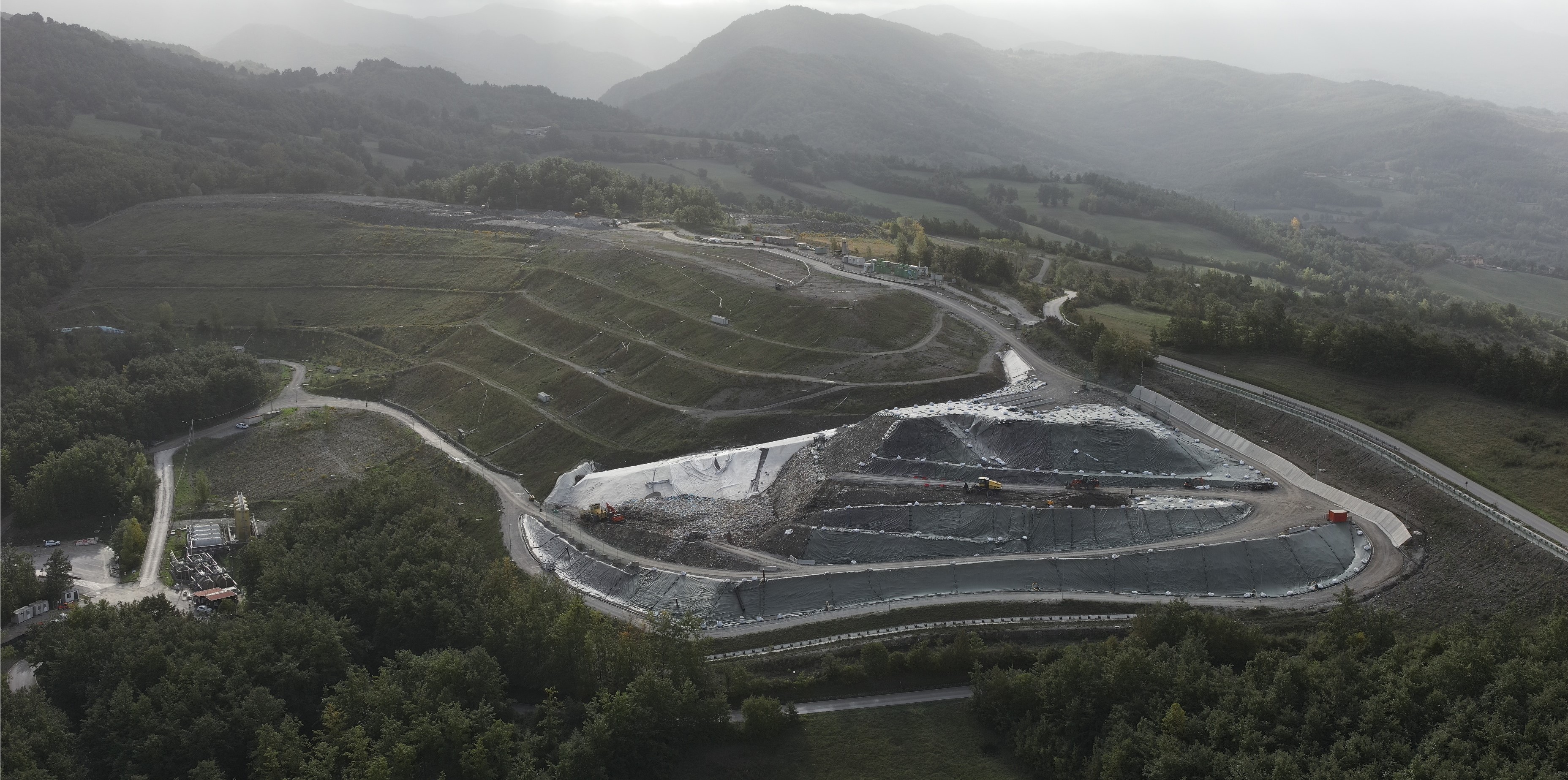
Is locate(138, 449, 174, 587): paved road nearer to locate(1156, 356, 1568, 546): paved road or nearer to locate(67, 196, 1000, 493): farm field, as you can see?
locate(67, 196, 1000, 493): farm field

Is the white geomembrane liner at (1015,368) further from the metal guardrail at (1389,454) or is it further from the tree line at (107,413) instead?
the tree line at (107,413)

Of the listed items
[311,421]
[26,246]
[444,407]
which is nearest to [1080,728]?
[444,407]

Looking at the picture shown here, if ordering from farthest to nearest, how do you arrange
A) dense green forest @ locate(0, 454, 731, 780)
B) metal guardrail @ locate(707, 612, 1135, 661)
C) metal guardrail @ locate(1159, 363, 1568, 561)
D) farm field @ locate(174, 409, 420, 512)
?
farm field @ locate(174, 409, 420, 512) → metal guardrail @ locate(707, 612, 1135, 661) → metal guardrail @ locate(1159, 363, 1568, 561) → dense green forest @ locate(0, 454, 731, 780)

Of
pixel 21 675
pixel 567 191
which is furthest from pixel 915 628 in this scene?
pixel 567 191

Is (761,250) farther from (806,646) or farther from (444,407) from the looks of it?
(806,646)

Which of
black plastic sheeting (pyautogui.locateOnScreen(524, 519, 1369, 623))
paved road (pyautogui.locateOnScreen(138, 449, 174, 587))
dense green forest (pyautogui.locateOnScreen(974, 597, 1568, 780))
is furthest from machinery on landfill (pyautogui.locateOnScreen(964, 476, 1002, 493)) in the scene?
paved road (pyautogui.locateOnScreen(138, 449, 174, 587))

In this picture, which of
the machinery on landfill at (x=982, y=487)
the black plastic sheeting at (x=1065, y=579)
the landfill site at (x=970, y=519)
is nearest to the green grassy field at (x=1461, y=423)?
the landfill site at (x=970, y=519)
